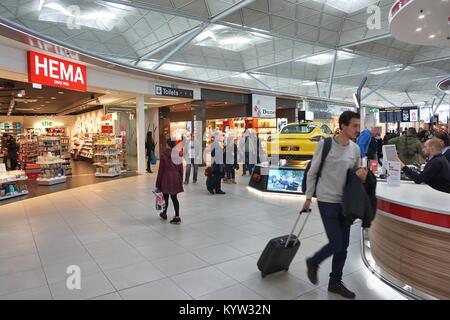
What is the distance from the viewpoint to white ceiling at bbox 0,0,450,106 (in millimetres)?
11227

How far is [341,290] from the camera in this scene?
2.82 metres

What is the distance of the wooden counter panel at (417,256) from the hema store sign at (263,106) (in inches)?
470

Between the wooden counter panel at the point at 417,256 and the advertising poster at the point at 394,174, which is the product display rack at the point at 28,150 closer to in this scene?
the advertising poster at the point at 394,174

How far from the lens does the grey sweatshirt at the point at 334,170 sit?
270 cm

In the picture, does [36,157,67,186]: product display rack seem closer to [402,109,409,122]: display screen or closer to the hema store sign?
the hema store sign

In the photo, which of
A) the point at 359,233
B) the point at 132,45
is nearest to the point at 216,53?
the point at 132,45

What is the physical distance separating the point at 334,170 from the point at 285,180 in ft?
16.3

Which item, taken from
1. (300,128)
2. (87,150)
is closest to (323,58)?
(300,128)

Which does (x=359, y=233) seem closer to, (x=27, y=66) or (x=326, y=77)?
(x=27, y=66)

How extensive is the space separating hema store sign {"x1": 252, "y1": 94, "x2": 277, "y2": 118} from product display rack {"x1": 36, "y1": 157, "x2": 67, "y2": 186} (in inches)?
331

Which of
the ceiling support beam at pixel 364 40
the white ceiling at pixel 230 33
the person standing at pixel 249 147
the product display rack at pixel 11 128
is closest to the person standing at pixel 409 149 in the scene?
the person standing at pixel 249 147

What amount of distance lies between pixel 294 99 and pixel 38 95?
39.8 ft

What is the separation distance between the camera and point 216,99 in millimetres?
13750

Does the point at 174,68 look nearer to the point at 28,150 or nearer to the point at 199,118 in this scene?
the point at 199,118
